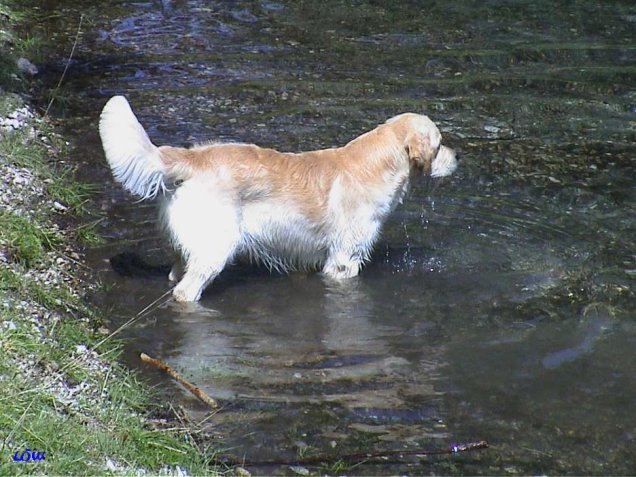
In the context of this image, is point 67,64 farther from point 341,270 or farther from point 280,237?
point 341,270

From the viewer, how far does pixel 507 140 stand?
9.12 metres

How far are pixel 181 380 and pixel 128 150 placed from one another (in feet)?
4.69

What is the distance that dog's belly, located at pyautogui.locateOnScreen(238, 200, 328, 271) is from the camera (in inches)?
258

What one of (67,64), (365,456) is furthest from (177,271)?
(67,64)

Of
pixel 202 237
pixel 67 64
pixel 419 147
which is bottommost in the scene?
pixel 67 64

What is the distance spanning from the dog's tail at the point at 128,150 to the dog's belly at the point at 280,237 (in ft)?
2.29

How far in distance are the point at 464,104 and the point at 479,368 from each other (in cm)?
462

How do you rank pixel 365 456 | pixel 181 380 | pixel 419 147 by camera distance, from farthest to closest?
1. pixel 419 147
2. pixel 181 380
3. pixel 365 456

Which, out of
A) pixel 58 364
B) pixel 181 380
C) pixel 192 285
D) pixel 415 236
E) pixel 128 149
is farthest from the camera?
pixel 415 236

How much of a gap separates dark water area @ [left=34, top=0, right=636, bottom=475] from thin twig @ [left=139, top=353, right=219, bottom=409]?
0.20 ft

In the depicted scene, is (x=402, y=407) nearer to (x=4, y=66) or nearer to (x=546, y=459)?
(x=546, y=459)

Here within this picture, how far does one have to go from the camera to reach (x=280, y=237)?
6750mm

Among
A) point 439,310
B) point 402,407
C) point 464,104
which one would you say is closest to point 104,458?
point 402,407

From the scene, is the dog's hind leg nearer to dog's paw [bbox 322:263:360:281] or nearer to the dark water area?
the dark water area
